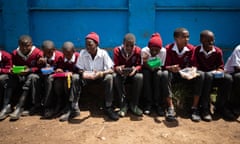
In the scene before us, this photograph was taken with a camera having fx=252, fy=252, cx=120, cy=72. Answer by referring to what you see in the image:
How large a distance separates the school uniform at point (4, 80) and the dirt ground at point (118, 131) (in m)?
0.24

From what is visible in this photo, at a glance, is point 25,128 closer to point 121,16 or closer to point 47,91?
point 47,91

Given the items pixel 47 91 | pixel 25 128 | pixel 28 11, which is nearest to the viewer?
pixel 25 128

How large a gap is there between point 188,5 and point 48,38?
9.85 ft

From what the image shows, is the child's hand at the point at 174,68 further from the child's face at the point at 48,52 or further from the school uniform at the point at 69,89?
the child's face at the point at 48,52

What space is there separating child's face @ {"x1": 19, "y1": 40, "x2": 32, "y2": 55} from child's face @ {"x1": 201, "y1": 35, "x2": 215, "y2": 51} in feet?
9.78

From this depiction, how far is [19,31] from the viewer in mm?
5199

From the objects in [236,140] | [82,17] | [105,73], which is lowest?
[236,140]

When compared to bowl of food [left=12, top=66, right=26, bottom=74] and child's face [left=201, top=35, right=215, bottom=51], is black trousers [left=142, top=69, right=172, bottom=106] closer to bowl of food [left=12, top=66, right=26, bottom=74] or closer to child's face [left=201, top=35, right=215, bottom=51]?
child's face [left=201, top=35, right=215, bottom=51]

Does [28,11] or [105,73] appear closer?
[105,73]

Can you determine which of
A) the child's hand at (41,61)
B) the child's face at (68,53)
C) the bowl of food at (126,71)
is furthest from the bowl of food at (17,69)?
the bowl of food at (126,71)

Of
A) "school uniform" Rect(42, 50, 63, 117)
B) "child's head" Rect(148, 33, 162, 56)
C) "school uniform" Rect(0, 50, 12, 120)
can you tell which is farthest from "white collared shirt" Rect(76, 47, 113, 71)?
"school uniform" Rect(0, 50, 12, 120)

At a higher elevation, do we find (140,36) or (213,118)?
(140,36)

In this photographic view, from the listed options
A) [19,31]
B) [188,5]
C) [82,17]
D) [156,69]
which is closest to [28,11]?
[19,31]

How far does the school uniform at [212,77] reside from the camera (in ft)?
13.6
